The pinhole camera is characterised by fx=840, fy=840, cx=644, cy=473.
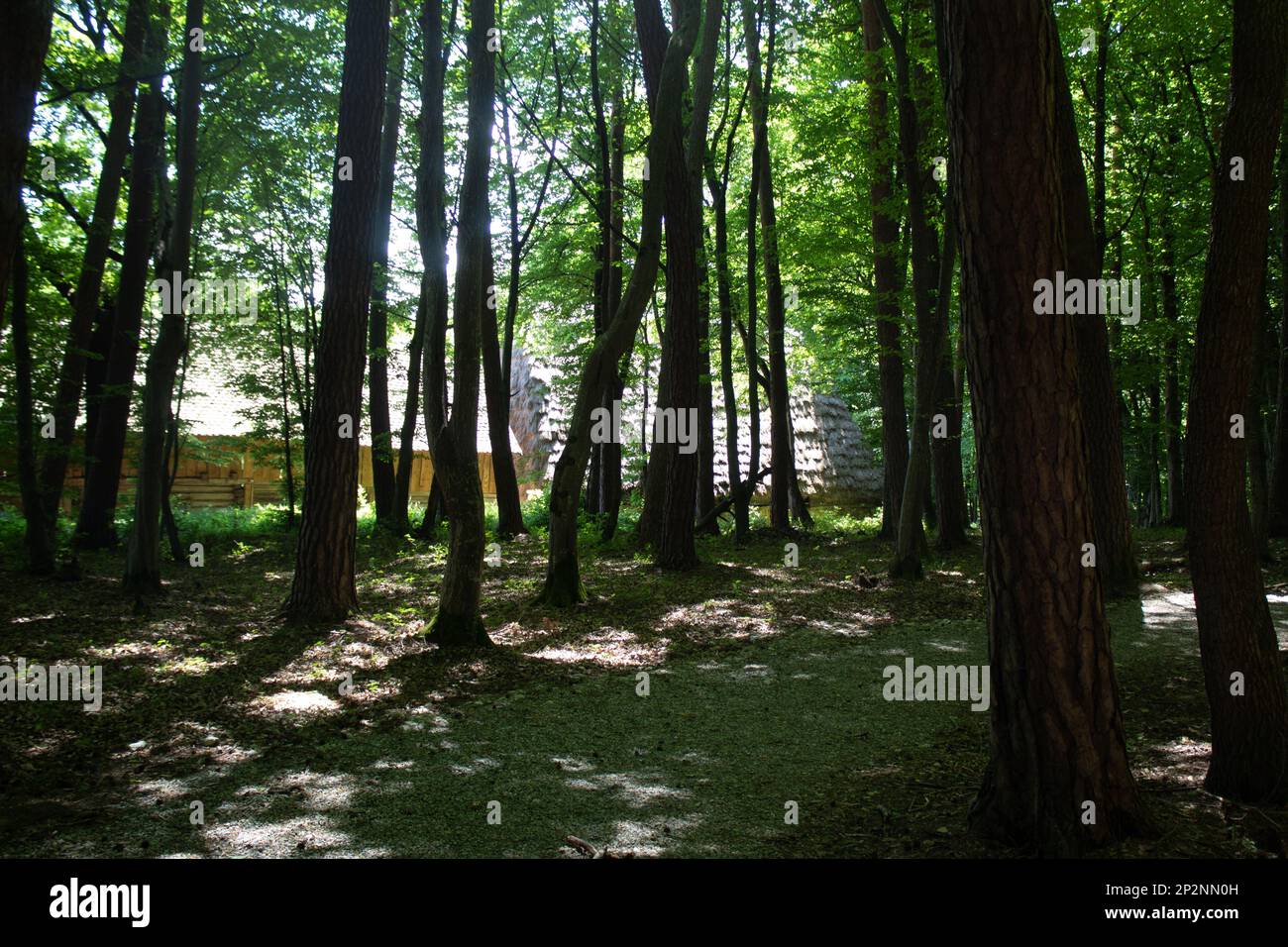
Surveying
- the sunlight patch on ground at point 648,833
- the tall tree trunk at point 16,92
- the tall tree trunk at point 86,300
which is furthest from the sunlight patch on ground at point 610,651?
the tall tree trunk at point 86,300

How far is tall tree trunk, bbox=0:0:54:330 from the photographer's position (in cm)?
349

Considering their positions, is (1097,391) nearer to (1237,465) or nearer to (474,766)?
(1237,465)

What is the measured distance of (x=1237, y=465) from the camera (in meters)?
4.23

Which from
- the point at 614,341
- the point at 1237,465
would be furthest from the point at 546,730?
the point at 614,341

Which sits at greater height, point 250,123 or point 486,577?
point 250,123

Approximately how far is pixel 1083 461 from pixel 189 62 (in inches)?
416

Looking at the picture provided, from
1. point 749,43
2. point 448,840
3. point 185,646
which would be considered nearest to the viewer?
point 448,840

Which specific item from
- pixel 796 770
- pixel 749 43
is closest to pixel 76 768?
pixel 796 770

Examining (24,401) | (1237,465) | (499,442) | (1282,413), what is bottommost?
(1237,465)

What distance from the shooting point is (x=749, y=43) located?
52.5 feet

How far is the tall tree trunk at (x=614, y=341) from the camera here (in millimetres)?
9766

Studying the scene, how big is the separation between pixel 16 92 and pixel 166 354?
690cm
